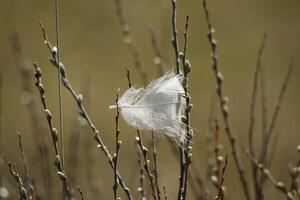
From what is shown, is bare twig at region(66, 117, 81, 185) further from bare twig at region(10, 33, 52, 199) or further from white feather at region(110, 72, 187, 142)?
white feather at region(110, 72, 187, 142)

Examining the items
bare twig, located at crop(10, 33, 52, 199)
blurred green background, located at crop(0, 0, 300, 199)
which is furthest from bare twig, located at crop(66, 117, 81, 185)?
blurred green background, located at crop(0, 0, 300, 199)

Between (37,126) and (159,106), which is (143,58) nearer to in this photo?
(37,126)

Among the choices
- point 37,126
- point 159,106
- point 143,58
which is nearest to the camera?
point 159,106

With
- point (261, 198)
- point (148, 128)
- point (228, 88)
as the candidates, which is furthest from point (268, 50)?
point (148, 128)

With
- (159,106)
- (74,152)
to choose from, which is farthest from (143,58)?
(159,106)

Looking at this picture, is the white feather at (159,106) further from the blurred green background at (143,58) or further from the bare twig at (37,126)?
the blurred green background at (143,58)

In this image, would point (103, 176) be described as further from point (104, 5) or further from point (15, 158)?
point (104, 5)

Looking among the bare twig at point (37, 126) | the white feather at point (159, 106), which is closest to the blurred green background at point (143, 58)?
the bare twig at point (37, 126)
